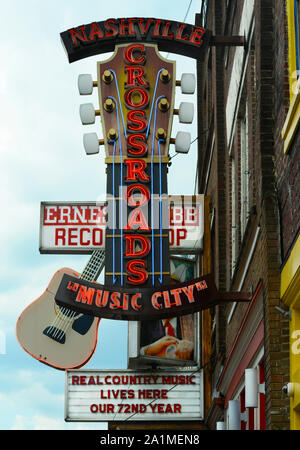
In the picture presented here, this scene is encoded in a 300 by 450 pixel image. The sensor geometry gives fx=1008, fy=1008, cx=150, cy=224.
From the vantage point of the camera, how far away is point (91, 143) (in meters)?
17.4

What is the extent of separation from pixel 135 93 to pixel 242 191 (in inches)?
116

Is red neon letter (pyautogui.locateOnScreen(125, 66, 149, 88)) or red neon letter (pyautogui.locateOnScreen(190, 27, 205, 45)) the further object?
red neon letter (pyautogui.locateOnScreen(125, 66, 149, 88))

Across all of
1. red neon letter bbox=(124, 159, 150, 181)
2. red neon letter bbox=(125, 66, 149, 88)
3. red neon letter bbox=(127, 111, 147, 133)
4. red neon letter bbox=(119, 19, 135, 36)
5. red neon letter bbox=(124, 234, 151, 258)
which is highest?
red neon letter bbox=(119, 19, 135, 36)

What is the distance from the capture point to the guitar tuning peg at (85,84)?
17578 millimetres

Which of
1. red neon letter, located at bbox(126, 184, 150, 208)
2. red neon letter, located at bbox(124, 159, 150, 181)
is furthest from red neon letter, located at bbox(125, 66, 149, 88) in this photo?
red neon letter, located at bbox(126, 184, 150, 208)

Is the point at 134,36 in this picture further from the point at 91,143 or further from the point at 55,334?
the point at 55,334

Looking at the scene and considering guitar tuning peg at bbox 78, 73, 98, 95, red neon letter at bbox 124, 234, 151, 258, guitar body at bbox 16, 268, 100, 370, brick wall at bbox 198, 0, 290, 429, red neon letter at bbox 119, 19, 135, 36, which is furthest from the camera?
guitar body at bbox 16, 268, 100, 370

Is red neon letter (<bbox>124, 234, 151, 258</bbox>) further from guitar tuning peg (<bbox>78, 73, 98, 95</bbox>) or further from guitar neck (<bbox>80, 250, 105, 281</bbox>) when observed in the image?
guitar neck (<bbox>80, 250, 105, 281</bbox>)

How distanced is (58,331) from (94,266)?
6.30ft

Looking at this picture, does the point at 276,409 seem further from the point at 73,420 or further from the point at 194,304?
the point at 73,420

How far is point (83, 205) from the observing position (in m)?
22.1

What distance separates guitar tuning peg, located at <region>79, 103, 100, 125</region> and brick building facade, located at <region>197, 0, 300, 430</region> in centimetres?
245

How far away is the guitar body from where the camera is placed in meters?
23.1
